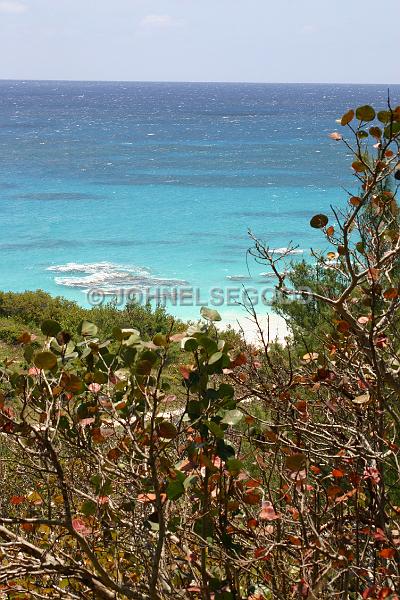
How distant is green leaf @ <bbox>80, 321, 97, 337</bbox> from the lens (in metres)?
1.91

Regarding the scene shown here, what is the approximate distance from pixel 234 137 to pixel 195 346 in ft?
232

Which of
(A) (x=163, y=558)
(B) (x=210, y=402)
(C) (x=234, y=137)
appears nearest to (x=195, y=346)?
(B) (x=210, y=402)

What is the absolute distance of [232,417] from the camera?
5.86 ft

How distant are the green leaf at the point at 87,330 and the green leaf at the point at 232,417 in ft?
1.26

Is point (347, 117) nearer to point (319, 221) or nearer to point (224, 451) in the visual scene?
point (319, 221)

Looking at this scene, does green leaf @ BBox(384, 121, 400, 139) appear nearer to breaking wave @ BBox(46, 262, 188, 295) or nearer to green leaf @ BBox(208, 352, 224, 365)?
green leaf @ BBox(208, 352, 224, 365)

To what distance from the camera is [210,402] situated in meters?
1.81

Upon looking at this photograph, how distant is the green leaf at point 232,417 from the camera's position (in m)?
1.77

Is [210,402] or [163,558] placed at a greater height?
[210,402]

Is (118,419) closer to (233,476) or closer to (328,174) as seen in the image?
(233,476)

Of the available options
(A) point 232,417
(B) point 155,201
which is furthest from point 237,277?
(A) point 232,417

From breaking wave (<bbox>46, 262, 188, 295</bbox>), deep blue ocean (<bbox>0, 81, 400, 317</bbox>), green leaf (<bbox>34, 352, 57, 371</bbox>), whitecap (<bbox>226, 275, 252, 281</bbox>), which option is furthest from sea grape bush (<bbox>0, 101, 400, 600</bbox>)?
whitecap (<bbox>226, 275, 252, 281</bbox>)

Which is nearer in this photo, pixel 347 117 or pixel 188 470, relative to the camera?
pixel 188 470

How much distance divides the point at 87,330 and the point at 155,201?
37238 mm
